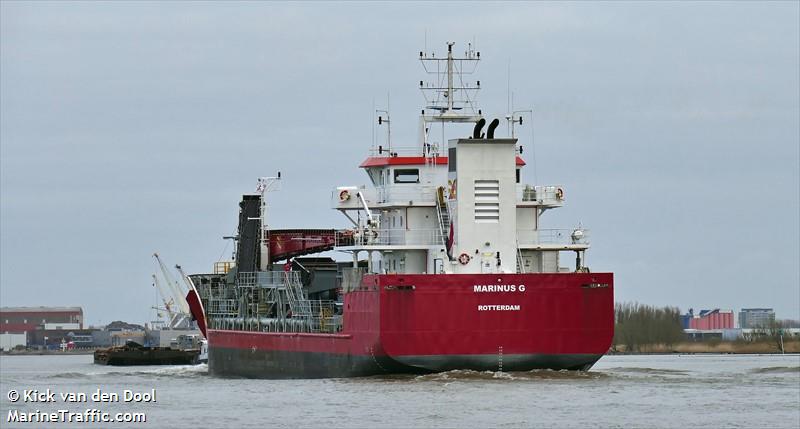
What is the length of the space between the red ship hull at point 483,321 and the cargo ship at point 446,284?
29mm

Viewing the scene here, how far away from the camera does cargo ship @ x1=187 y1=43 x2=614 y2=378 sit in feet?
160

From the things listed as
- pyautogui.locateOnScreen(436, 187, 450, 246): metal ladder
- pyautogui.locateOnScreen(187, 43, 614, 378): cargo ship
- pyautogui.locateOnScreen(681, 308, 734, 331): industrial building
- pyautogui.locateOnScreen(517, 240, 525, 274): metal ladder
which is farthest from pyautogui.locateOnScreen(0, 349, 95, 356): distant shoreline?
pyautogui.locateOnScreen(517, 240, 525, 274): metal ladder

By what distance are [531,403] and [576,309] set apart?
787 centimetres

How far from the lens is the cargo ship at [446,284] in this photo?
48.7 meters

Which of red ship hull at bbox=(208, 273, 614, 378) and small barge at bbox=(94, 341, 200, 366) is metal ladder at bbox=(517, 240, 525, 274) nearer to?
red ship hull at bbox=(208, 273, 614, 378)

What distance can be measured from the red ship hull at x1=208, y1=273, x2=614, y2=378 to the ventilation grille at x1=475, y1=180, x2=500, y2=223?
2361 mm

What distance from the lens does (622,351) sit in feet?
388

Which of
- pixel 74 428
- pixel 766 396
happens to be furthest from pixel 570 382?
pixel 74 428

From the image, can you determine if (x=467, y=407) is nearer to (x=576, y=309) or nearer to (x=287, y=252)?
(x=576, y=309)

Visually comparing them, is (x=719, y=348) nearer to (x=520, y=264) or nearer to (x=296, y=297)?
(x=296, y=297)

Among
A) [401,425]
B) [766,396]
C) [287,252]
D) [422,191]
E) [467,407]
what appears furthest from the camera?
[287,252]

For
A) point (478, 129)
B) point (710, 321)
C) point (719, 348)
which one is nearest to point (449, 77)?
point (478, 129)

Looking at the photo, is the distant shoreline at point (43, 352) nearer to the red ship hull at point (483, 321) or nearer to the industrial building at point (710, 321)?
the industrial building at point (710, 321)

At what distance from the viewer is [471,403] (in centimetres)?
4250
